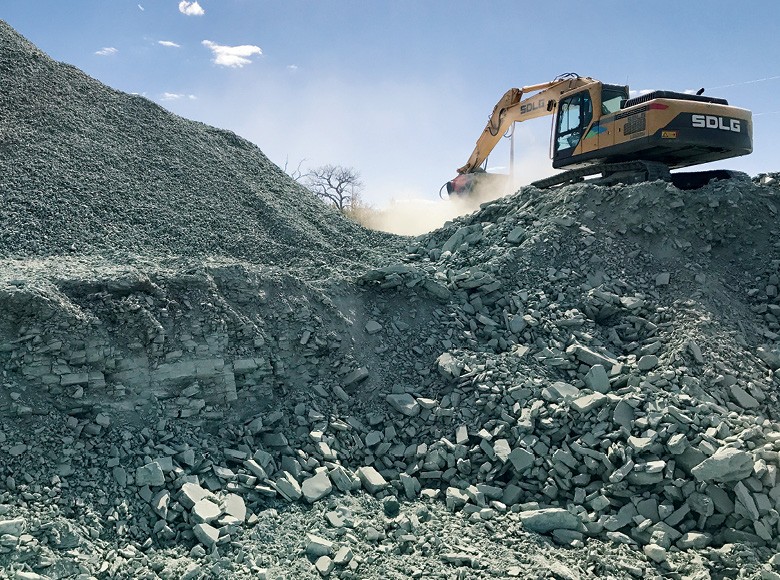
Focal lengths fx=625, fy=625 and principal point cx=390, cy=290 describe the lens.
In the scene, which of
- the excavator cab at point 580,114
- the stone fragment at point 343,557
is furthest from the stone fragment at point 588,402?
the excavator cab at point 580,114

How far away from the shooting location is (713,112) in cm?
945

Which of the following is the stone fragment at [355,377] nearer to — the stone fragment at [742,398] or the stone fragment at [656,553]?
the stone fragment at [656,553]

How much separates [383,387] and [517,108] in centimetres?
742

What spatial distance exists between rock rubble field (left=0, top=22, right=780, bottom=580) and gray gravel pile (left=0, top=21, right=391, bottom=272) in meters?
0.06

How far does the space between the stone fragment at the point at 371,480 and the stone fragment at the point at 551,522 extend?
135cm

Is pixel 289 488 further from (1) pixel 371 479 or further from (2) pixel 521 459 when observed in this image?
(2) pixel 521 459

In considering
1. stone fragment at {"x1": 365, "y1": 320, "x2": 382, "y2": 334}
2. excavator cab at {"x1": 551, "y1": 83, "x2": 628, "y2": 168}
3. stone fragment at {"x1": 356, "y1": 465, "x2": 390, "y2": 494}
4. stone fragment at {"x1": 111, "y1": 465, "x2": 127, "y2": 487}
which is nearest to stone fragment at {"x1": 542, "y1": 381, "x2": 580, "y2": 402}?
stone fragment at {"x1": 356, "y1": 465, "x2": 390, "y2": 494}

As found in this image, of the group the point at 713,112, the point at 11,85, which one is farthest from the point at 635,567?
the point at 11,85

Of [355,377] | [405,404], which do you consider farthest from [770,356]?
[355,377]

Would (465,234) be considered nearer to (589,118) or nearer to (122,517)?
(589,118)

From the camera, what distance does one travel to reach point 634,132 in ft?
31.4

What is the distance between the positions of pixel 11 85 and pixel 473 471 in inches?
380

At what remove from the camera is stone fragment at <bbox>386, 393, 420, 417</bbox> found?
662cm

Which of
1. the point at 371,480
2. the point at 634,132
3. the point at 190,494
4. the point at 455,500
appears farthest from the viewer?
the point at 634,132
